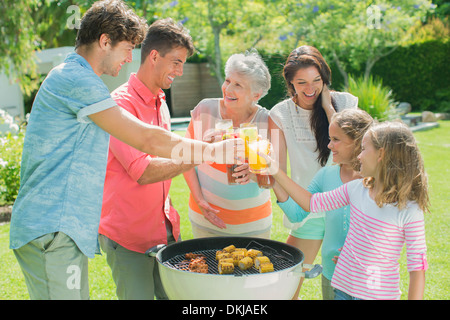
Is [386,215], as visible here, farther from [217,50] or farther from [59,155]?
[217,50]

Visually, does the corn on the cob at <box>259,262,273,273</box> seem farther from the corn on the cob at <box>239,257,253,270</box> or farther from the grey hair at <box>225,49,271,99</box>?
the grey hair at <box>225,49,271,99</box>

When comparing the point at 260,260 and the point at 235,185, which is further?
the point at 235,185

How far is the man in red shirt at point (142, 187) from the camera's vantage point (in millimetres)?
2291

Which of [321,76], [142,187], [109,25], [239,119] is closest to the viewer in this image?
[109,25]

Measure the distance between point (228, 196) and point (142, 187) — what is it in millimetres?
583

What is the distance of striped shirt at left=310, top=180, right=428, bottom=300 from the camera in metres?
1.90

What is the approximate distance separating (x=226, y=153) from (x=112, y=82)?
23.1 ft

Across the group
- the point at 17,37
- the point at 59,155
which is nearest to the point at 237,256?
the point at 59,155

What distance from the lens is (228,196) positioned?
9.10 feet

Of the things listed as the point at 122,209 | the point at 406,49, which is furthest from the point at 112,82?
the point at 406,49

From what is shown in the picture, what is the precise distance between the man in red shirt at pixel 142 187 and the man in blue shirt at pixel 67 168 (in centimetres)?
41

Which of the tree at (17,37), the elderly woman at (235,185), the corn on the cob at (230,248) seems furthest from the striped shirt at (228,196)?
the tree at (17,37)

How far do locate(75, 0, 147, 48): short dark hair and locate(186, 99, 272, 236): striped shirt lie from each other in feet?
2.95

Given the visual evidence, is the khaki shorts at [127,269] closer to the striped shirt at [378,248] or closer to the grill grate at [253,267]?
the grill grate at [253,267]
